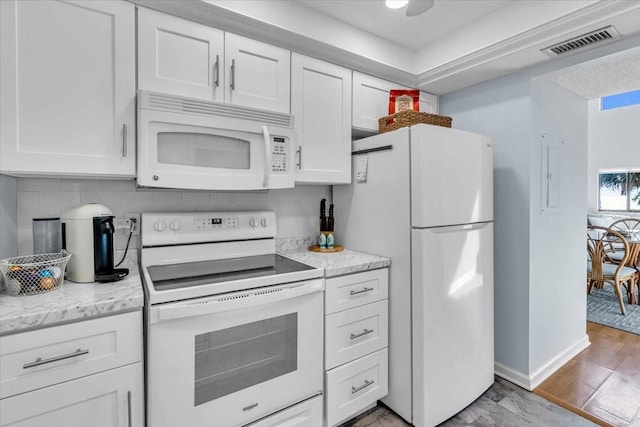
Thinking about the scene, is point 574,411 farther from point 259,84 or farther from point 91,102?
point 91,102

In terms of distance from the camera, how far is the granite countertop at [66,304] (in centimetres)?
102

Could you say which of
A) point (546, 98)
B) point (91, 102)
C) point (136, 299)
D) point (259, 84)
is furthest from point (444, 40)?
point (136, 299)

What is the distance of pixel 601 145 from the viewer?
264 inches

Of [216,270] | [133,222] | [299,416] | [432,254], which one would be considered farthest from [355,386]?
[133,222]

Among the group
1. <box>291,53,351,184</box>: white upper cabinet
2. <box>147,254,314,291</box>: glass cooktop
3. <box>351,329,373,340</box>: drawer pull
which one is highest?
<box>291,53,351,184</box>: white upper cabinet

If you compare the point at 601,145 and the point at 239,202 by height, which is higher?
the point at 601,145

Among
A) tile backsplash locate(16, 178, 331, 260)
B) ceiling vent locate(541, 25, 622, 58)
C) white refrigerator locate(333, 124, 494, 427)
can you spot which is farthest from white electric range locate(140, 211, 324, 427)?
ceiling vent locate(541, 25, 622, 58)

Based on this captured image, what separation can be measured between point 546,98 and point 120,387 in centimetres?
301

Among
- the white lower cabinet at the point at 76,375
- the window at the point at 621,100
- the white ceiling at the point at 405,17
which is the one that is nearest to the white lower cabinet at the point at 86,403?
the white lower cabinet at the point at 76,375

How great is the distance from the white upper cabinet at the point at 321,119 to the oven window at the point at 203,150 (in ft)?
1.22

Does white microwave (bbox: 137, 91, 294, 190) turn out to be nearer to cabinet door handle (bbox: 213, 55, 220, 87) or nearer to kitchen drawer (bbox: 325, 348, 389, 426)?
cabinet door handle (bbox: 213, 55, 220, 87)

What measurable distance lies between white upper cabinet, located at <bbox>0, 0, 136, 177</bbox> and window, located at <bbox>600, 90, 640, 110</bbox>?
318 inches

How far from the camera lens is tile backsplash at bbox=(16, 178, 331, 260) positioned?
1522mm

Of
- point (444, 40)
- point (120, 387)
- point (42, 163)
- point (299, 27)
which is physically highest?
point (444, 40)
